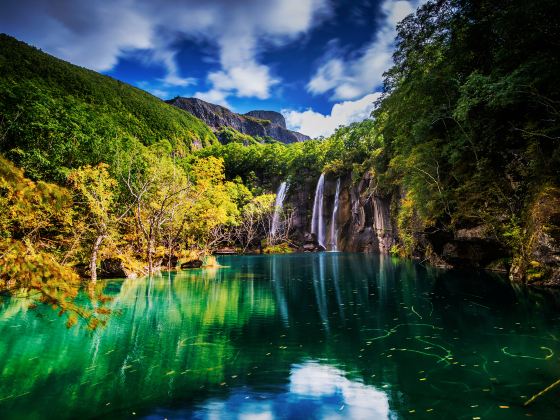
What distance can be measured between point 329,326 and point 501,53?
1367cm

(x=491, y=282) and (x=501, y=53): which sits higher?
(x=501, y=53)

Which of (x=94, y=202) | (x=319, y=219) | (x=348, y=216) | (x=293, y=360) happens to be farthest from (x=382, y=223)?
(x=293, y=360)

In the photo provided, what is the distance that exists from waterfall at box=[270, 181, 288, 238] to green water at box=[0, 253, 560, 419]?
45.9m

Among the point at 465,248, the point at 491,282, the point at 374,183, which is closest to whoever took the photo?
the point at 491,282

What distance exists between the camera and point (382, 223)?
158 ft

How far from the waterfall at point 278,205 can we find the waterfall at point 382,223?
16300 mm

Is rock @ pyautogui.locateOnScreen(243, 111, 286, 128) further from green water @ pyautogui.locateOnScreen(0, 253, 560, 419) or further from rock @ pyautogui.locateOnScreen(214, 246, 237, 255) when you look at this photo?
green water @ pyautogui.locateOnScreen(0, 253, 560, 419)

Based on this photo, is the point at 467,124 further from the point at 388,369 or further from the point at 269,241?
the point at 269,241

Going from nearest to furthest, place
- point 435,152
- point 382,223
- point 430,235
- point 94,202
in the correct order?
1. point 94,202
2. point 435,152
3. point 430,235
4. point 382,223

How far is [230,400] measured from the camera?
4918mm

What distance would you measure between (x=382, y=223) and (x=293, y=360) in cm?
4378

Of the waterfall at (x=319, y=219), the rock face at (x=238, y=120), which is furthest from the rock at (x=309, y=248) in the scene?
the rock face at (x=238, y=120)

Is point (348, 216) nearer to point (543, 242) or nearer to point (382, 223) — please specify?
point (382, 223)

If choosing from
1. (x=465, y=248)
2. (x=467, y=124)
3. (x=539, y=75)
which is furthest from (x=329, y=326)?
(x=465, y=248)
